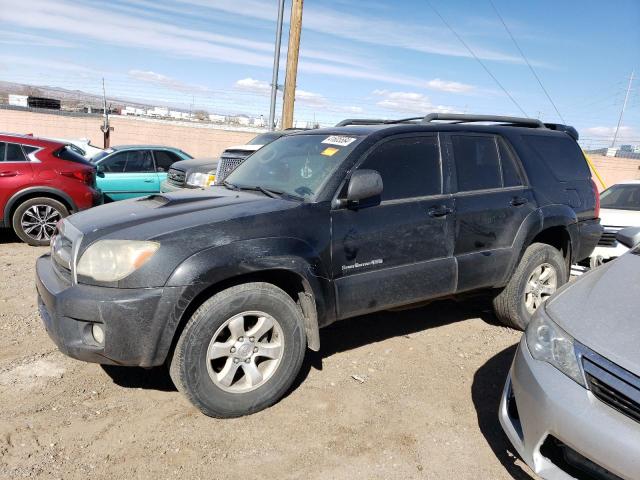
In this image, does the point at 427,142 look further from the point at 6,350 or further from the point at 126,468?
the point at 6,350

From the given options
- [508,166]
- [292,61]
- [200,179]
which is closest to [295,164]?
[508,166]

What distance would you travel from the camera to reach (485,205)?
159 inches

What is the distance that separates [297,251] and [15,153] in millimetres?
6160

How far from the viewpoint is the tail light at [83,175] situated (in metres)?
7.46

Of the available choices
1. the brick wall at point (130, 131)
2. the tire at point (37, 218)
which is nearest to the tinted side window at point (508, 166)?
the tire at point (37, 218)

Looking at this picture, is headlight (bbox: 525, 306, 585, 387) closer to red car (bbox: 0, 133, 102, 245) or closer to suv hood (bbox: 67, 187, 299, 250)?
suv hood (bbox: 67, 187, 299, 250)

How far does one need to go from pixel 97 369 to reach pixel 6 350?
0.88 m

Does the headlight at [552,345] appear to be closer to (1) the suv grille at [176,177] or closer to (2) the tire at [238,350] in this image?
(2) the tire at [238,350]

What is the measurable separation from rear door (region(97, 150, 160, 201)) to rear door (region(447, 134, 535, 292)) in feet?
24.6

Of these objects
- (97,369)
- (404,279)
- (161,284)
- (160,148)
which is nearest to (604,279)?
(404,279)

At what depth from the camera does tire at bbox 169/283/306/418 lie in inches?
111

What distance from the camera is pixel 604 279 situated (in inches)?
110

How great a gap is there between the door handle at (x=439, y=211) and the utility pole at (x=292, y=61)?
29.3 ft

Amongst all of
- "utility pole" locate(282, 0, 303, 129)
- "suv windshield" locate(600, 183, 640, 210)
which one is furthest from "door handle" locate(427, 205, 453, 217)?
"utility pole" locate(282, 0, 303, 129)
